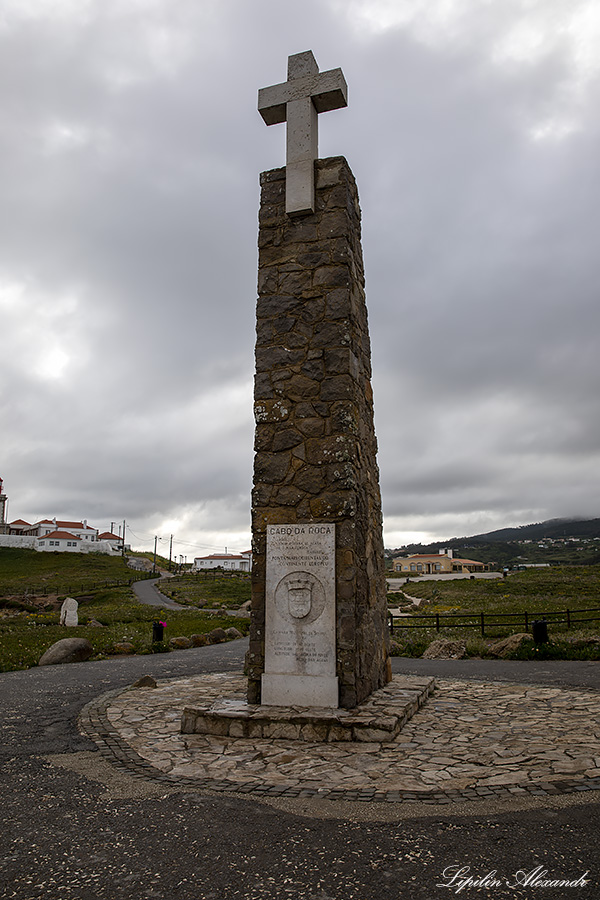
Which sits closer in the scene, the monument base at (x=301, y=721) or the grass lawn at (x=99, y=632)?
the monument base at (x=301, y=721)

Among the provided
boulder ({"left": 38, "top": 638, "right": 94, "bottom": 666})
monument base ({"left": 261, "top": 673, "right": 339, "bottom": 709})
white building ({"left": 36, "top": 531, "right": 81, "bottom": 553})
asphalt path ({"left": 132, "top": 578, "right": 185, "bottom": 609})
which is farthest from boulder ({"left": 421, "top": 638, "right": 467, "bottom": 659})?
white building ({"left": 36, "top": 531, "right": 81, "bottom": 553})

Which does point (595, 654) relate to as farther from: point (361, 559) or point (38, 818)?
point (38, 818)

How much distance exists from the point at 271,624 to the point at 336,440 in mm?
2281

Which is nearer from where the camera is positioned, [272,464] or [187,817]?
[187,817]

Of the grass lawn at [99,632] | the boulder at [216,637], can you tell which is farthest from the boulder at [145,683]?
the boulder at [216,637]

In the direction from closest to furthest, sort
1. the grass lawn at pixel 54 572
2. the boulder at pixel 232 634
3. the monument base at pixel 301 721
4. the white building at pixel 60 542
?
the monument base at pixel 301 721 < the boulder at pixel 232 634 < the grass lawn at pixel 54 572 < the white building at pixel 60 542

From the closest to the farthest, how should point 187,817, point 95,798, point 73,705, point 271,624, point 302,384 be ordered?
point 187,817 < point 95,798 < point 271,624 < point 302,384 < point 73,705

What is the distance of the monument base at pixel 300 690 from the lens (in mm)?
6504

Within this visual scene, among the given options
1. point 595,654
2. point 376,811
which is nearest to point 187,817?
point 376,811

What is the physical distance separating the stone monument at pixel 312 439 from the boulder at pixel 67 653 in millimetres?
7518

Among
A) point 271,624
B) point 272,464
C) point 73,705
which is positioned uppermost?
point 272,464

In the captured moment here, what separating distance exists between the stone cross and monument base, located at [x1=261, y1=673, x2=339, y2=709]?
578 centimetres

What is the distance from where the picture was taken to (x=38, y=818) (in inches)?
161

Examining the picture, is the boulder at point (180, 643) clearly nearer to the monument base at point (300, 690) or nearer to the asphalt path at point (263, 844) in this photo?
the monument base at point (300, 690)
